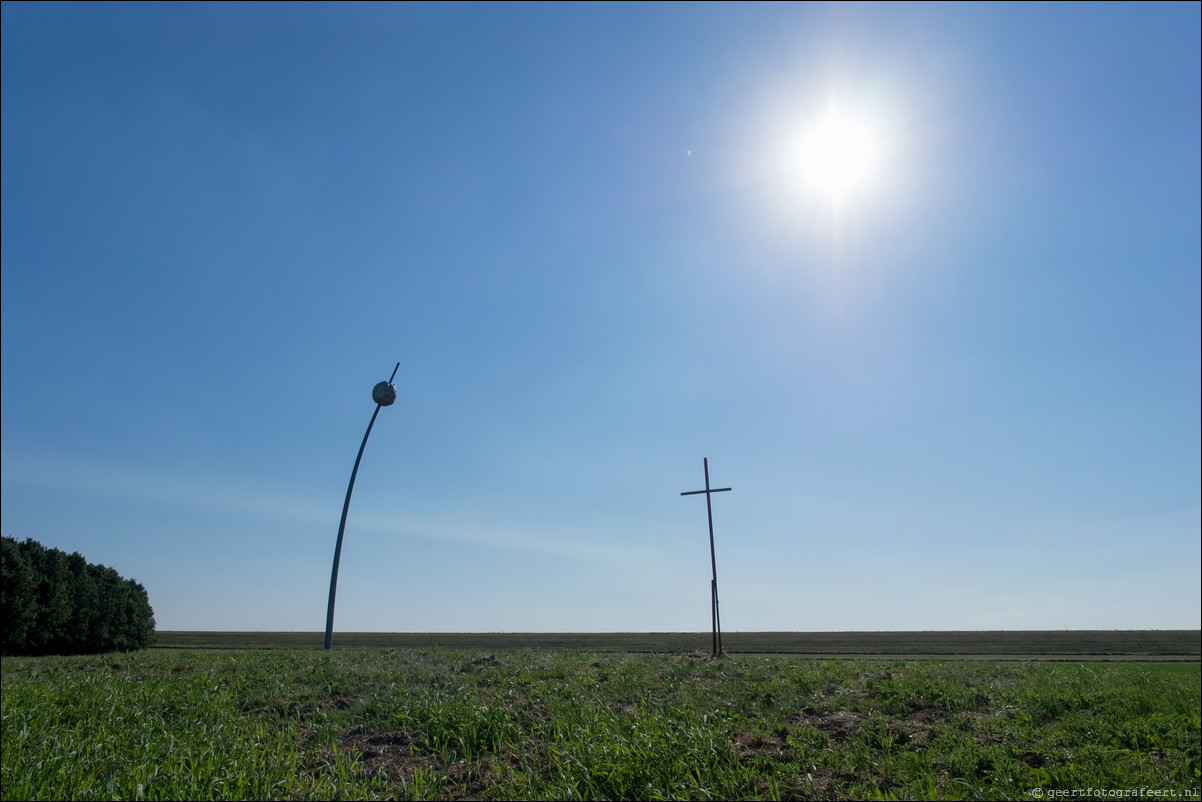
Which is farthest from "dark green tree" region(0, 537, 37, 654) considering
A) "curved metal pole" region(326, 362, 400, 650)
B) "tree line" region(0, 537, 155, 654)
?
"curved metal pole" region(326, 362, 400, 650)

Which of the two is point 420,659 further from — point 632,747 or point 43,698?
point 632,747

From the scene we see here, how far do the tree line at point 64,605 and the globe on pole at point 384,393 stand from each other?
111 ft

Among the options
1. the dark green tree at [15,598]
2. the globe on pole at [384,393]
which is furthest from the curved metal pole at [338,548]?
the dark green tree at [15,598]

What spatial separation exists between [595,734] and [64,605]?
172 feet

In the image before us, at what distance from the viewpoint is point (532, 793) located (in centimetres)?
776

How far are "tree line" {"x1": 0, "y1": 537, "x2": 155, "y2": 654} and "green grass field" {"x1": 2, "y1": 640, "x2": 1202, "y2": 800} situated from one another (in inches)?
1436

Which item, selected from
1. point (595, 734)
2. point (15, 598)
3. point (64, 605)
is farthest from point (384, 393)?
point (64, 605)

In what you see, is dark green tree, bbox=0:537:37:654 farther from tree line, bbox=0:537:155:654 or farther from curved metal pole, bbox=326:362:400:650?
curved metal pole, bbox=326:362:400:650

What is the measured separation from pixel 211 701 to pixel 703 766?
32.5 feet

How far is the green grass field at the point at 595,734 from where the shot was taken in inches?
310

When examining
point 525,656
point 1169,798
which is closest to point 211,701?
point 525,656

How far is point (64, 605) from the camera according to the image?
4472 centimetres

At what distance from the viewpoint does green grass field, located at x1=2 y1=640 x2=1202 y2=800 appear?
7.88 meters

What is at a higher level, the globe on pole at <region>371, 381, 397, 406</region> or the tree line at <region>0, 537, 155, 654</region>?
the globe on pole at <region>371, 381, 397, 406</region>
